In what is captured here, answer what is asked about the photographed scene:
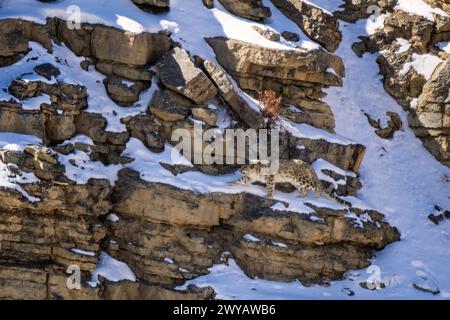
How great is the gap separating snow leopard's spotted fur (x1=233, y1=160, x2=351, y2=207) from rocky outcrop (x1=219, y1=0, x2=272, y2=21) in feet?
17.1

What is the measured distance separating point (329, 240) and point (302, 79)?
4909mm

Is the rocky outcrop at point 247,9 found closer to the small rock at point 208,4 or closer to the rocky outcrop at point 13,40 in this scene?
the small rock at point 208,4

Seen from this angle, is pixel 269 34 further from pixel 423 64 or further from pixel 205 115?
pixel 423 64

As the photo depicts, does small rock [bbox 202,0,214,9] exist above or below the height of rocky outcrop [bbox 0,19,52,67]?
above

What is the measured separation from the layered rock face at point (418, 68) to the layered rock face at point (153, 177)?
3.05m

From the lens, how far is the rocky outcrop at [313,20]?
26750mm

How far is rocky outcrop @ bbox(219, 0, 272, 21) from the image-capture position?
1029 inches

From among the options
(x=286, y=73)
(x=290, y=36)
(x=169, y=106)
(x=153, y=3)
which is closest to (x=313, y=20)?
(x=290, y=36)

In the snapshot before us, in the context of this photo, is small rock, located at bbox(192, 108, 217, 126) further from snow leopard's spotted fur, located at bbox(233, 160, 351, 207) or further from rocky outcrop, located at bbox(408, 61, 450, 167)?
rocky outcrop, located at bbox(408, 61, 450, 167)

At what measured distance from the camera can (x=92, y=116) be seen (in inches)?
894

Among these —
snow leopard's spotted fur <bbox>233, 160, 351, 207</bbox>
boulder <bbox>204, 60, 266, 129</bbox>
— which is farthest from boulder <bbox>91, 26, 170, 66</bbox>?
snow leopard's spotted fur <bbox>233, 160, 351, 207</bbox>

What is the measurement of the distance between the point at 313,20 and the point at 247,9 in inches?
81.4

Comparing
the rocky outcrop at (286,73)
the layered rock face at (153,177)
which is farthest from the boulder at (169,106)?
the rocky outcrop at (286,73)

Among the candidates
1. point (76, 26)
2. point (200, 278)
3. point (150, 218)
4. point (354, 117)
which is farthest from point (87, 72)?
point (354, 117)
